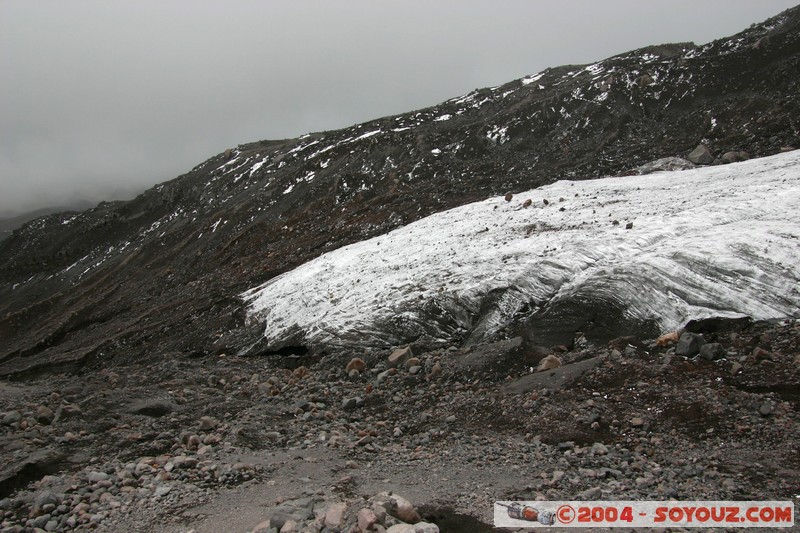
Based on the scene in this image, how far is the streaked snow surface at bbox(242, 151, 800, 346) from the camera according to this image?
1333cm

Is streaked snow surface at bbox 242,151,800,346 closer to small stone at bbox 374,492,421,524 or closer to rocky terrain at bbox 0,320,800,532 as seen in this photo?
rocky terrain at bbox 0,320,800,532

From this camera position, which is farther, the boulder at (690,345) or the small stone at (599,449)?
the boulder at (690,345)

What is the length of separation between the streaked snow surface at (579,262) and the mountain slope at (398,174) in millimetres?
4634

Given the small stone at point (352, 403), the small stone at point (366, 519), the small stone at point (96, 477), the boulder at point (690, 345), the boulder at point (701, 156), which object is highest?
the boulder at point (701, 156)

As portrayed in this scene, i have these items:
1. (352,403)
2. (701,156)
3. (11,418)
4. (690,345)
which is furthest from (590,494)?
(701,156)

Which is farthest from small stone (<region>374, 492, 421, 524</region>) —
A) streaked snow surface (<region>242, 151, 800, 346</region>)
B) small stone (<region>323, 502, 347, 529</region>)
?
streaked snow surface (<region>242, 151, 800, 346</region>)

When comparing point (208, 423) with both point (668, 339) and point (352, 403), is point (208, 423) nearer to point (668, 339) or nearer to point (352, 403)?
point (352, 403)

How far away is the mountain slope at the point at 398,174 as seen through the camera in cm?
2720

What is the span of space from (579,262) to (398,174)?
26.4 m

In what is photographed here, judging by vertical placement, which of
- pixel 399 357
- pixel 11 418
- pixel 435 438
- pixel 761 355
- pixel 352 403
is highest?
pixel 11 418

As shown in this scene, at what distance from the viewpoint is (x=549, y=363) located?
1273 centimetres

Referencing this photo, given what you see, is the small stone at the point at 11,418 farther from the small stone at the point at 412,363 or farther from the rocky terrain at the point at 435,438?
the small stone at the point at 412,363

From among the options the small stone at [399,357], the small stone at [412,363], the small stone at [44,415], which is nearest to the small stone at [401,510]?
the small stone at [412,363]

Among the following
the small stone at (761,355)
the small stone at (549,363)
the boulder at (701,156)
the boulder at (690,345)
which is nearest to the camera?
the small stone at (761,355)
